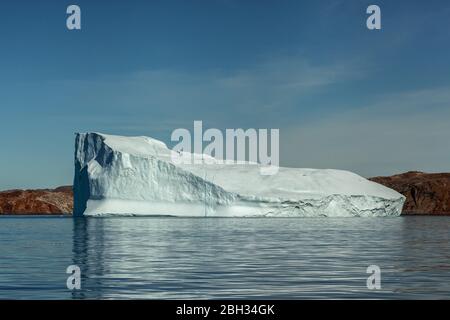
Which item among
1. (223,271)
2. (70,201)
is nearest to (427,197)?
(70,201)

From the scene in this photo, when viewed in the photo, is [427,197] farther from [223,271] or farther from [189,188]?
[223,271]

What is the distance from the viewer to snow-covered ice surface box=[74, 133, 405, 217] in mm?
50781

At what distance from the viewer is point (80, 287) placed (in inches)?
451

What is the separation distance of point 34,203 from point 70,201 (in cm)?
684

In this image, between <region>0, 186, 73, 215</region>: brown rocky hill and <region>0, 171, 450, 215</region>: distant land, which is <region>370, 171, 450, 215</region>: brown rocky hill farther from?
<region>0, 186, 73, 215</region>: brown rocky hill

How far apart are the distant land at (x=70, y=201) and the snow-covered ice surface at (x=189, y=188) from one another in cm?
7287

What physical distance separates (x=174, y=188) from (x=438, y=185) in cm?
9687

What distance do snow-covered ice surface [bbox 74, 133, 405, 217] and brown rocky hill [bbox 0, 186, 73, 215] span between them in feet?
235

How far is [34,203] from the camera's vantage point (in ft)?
421

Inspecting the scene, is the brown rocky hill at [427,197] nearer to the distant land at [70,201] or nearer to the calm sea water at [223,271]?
the distant land at [70,201]

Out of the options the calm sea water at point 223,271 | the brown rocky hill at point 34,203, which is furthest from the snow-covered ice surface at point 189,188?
the brown rocky hill at point 34,203

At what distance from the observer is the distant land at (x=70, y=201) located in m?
126

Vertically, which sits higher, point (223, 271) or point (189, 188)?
point (189, 188)

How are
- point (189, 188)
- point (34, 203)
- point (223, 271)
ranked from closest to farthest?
1. point (223, 271)
2. point (189, 188)
3. point (34, 203)
